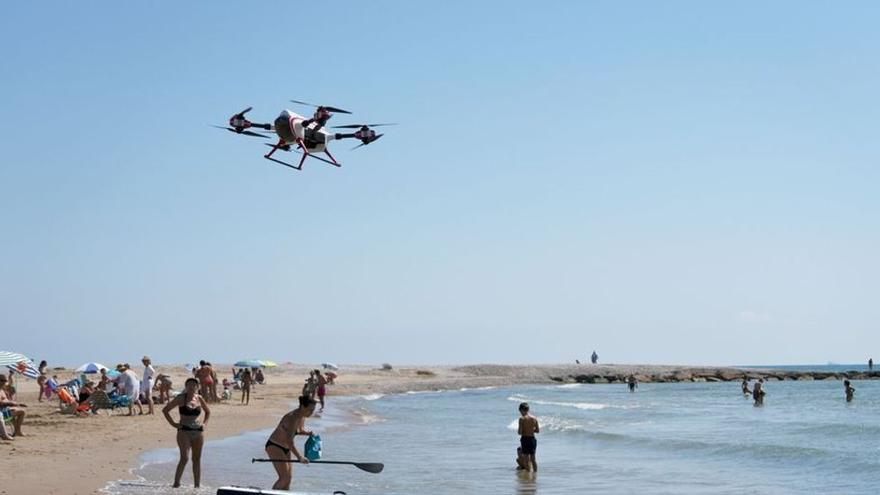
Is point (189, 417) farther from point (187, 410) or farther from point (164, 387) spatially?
point (164, 387)

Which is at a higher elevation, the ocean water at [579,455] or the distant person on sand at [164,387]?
the distant person on sand at [164,387]

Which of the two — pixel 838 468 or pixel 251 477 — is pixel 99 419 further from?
pixel 838 468

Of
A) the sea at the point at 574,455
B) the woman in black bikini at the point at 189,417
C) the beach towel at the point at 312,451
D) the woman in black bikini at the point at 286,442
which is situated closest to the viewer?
the woman in black bikini at the point at 286,442

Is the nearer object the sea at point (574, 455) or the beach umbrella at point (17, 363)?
the sea at point (574, 455)

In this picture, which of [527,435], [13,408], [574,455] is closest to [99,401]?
Answer: [13,408]

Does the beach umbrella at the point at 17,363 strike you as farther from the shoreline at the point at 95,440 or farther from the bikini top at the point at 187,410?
the bikini top at the point at 187,410

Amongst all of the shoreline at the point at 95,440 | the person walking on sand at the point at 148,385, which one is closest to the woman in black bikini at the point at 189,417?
the shoreline at the point at 95,440
